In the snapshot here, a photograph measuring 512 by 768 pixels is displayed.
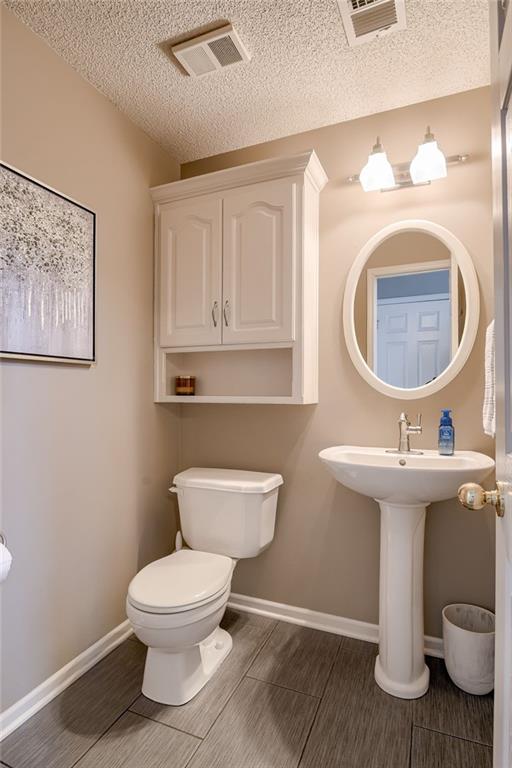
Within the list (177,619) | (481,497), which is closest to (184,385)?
(177,619)

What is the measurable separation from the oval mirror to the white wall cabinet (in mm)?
233

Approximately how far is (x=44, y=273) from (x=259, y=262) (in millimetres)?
911

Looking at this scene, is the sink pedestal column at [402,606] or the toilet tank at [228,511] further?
the toilet tank at [228,511]

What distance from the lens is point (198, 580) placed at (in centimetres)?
156

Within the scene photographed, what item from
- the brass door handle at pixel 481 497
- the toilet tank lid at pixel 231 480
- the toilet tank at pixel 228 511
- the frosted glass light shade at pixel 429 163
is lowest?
the toilet tank at pixel 228 511

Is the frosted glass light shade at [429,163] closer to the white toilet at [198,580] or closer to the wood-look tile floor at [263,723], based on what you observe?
the white toilet at [198,580]

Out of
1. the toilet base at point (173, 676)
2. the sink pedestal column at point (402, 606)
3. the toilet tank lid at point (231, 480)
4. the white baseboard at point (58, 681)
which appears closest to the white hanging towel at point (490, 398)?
the sink pedestal column at point (402, 606)

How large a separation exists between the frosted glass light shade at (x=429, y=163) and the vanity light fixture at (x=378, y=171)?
4.0 inches

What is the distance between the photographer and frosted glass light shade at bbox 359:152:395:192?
5.82 feet

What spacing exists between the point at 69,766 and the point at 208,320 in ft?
5.62

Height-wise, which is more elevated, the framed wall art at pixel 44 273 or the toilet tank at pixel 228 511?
the framed wall art at pixel 44 273

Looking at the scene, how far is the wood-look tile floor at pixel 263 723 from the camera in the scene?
129 centimetres

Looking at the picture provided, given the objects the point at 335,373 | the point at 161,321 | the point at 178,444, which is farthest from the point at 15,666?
the point at 335,373

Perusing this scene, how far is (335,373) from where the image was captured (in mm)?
1983
